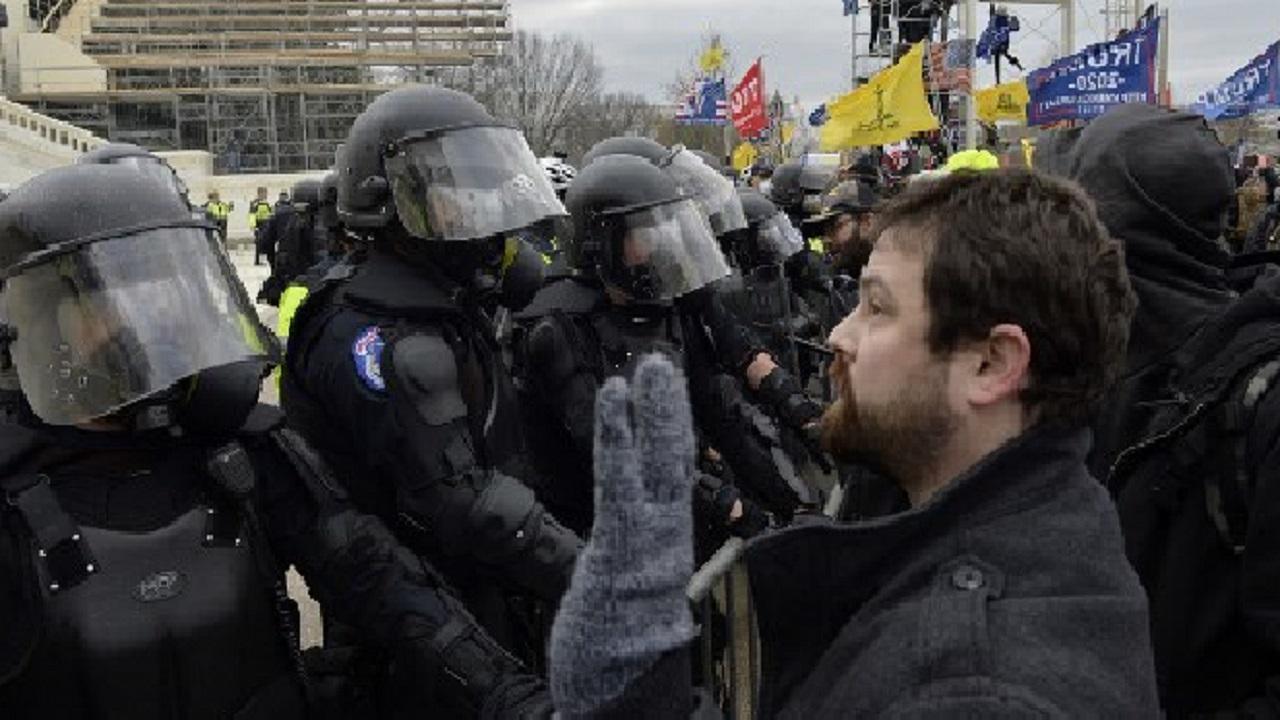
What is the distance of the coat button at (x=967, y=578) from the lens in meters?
1.16

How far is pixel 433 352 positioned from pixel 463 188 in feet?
1.96

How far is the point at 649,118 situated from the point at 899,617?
2157 inches

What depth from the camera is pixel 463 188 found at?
9.84 ft

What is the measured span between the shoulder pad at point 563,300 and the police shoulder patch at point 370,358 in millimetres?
1160

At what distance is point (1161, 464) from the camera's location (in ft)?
7.17

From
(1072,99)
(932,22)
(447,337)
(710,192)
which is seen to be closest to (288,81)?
(932,22)

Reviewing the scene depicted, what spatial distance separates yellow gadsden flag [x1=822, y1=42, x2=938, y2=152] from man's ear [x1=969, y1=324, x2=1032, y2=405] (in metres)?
9.17

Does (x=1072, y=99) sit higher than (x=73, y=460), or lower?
higher

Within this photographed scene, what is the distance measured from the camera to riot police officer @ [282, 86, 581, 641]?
99.1 inches

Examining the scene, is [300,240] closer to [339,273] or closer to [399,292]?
[339,273]

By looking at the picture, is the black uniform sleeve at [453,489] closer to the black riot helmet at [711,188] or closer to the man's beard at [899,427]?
the man's beard at [899,427]

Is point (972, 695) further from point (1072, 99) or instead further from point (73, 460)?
point (1072, 99)

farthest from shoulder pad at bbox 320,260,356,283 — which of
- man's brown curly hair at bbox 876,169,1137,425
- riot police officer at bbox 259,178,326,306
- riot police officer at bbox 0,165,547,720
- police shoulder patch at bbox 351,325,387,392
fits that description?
riot police officer at bbox 259,178,326,306

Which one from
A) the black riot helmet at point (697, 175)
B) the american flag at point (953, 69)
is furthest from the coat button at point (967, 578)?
the american flag at point (953, 69)
